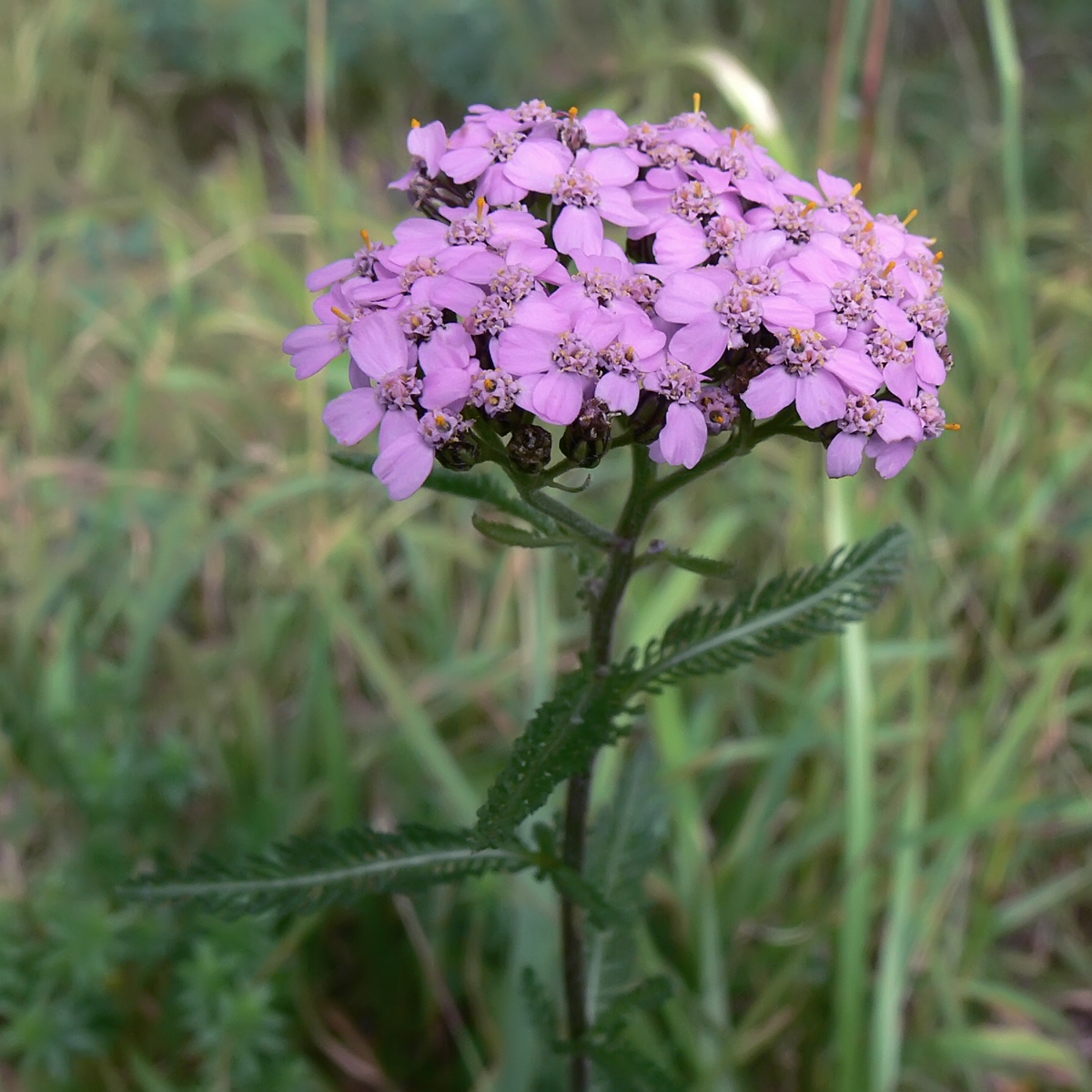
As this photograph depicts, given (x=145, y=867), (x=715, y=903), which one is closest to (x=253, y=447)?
(x=145, y=867)

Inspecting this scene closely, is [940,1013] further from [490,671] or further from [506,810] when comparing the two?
[506,810]

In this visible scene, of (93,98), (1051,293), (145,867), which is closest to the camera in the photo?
(145,867)

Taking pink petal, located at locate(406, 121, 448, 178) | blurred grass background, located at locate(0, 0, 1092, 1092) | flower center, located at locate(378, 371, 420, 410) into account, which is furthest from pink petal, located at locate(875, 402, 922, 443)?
blurred grass background, located at locate(0, 0, 1092, 1092)

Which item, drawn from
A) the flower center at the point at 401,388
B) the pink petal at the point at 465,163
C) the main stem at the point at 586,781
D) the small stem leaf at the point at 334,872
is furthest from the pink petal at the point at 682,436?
the small stem leaf at the point at 334,872

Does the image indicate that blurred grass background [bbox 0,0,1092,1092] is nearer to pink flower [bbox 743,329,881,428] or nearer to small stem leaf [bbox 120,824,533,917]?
small stem leaf [bbox 120,824,533,917]

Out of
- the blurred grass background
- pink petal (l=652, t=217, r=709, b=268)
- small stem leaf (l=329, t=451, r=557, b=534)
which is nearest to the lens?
pink petal (l=652, t=217, r=709, b=268)
